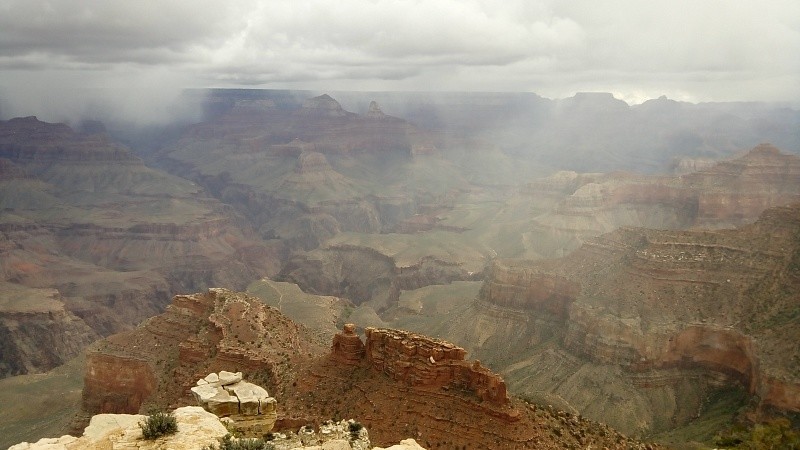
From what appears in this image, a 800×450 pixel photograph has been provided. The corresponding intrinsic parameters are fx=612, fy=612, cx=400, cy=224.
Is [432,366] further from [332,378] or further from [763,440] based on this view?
[763,440]

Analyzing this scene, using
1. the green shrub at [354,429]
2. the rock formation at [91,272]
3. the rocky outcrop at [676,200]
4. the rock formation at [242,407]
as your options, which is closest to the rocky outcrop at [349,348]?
the green shrub at [354,429]

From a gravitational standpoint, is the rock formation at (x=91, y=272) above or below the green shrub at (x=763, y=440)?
below

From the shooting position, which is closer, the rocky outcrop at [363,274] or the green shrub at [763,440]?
the green shrub at [763,440]

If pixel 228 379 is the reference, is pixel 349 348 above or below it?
below

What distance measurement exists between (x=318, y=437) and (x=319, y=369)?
11927 millimetres

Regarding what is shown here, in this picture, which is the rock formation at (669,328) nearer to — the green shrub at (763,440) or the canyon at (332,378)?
the green shrub at (763,440)

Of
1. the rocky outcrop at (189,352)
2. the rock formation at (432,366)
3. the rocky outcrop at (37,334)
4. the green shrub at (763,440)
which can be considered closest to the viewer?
the green shrub at (763,440)

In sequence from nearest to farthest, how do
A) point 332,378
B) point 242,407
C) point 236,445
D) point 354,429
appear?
point 236,445, point 242,407, point 354,429, point 332,378

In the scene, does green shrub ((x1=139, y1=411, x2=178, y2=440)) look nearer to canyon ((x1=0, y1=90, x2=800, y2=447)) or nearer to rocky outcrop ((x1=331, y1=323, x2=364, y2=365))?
canyon ((x1=0, y1=90, x2=800, y2=447))

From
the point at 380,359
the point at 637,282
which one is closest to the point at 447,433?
the point at 380,359

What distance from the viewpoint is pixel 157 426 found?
72.7 ft

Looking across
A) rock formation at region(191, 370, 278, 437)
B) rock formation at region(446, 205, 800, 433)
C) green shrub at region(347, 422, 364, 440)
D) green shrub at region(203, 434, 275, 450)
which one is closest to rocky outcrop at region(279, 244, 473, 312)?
rock formation at region(446, 205, 800, 433)

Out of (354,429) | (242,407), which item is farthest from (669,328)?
(242,407)

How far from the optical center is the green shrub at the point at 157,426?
22.1 metres
